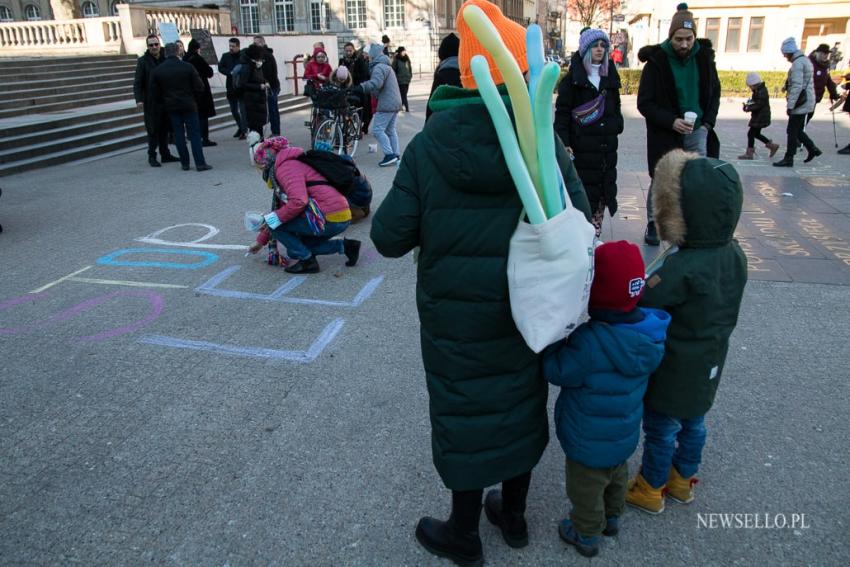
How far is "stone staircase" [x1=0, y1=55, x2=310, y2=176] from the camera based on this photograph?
1097cm

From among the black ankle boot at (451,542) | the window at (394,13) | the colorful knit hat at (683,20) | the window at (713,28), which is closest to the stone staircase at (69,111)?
the colorful knit hat at (683,20)

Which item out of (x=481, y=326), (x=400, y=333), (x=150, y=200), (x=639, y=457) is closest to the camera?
(x=481, y=326)

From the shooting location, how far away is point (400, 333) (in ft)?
14.1

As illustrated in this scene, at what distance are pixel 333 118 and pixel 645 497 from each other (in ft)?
30.3

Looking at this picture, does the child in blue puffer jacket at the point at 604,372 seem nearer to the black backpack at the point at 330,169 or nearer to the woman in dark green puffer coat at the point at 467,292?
the woman in dark green puffer coat at the point at 467,292

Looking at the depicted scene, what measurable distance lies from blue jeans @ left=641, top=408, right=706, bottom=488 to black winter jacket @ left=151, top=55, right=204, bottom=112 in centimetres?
904

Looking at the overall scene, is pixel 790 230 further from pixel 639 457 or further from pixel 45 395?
pixel 45 395

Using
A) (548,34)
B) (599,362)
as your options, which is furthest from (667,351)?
(548,34)

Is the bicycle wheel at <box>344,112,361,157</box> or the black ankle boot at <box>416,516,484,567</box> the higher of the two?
the bicycle wheel at <box>344,112,361,157</box>

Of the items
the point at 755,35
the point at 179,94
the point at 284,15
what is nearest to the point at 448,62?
the point at 179,94

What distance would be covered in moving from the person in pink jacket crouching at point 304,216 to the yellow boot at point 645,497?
3.36 m

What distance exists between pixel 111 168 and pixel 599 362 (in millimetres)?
10330

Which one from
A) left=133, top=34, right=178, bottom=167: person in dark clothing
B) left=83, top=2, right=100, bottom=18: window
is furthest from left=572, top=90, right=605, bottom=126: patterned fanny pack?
left=83, top=2, right=100, bottom=18: window

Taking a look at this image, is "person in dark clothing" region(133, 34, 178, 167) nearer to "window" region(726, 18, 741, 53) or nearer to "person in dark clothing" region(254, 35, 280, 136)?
"person in dark clothing" region(254, 35, 280, 136)
